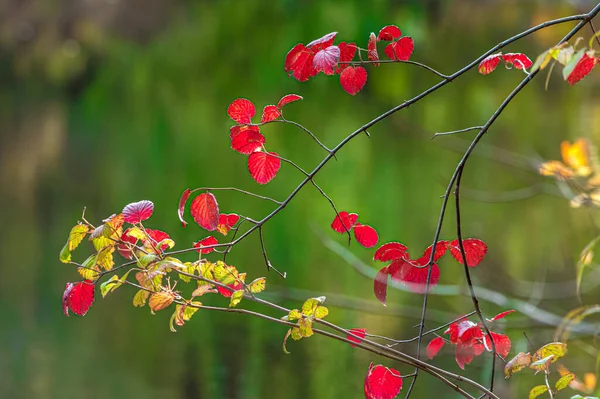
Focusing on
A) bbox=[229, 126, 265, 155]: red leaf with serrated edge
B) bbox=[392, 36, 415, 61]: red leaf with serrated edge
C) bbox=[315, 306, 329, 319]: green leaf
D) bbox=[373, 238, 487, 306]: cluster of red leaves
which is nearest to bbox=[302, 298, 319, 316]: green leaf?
bbox=[315, 306, 329, 319]: green leaf

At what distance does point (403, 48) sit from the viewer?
118 centimetres

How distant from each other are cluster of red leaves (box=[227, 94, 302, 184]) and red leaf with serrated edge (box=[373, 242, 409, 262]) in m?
0.18

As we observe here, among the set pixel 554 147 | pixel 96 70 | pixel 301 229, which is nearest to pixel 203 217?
pixel 301 229

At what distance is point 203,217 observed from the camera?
112 centimetres

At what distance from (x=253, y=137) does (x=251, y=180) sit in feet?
19.5

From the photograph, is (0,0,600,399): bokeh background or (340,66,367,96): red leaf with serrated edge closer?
(340,66,367,96): red leaf with serrated edge

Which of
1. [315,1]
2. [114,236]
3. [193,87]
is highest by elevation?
[114,236]

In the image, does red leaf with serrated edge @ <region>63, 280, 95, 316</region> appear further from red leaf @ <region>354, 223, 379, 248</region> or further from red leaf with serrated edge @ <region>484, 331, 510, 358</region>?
red leaf with serrated edge @ <region>484, 331, 510, 358</region>

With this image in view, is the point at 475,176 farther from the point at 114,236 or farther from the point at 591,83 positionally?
the point at 114,236

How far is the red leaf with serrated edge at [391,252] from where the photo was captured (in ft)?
3.73

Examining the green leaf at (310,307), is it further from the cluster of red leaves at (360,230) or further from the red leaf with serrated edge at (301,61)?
the red leaf with serrated edge at (301,61)

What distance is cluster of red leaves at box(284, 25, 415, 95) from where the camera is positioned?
3.45 ft

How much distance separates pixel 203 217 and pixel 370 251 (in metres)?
4.48

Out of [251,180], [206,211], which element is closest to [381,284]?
[206,211]
